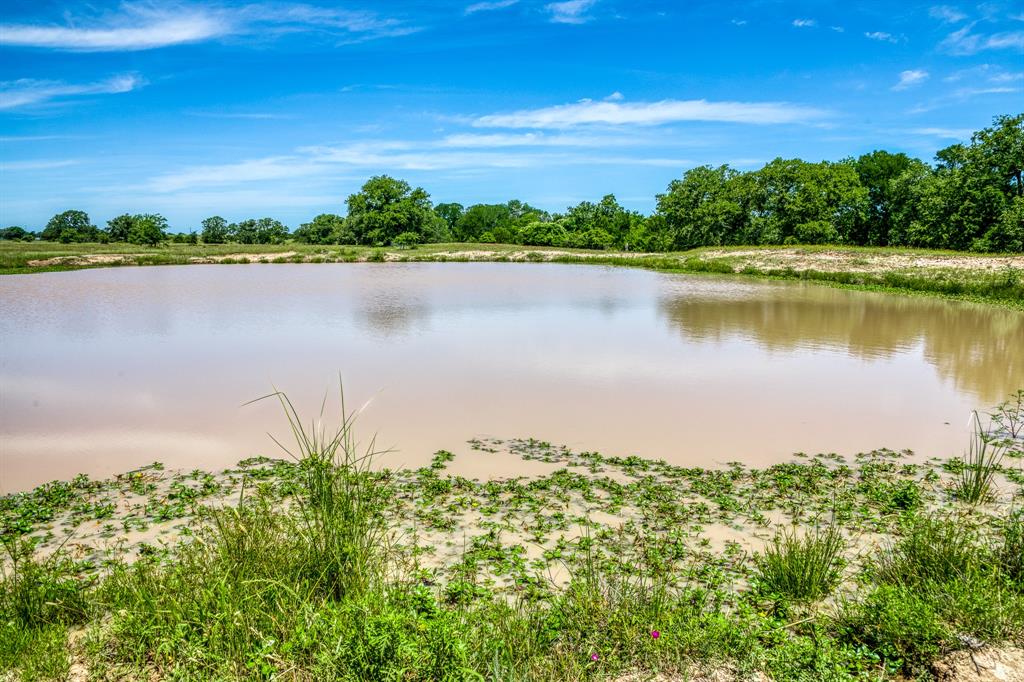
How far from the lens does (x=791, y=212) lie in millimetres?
58375

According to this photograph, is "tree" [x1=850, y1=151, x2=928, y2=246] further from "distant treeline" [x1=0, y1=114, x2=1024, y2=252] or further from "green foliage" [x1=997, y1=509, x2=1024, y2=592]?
"green foliage" [x1=997, y1=509, x2=1024, y2=592]

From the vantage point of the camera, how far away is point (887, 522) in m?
5.72

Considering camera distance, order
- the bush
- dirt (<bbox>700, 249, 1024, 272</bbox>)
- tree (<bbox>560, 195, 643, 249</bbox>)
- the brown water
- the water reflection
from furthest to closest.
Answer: tree (<bbox>560, 195, 643, 249</bbox>)
dirt (<bbox>700, 249, 1024, 272</bbox>)
the water reflection
the brown water
the bush

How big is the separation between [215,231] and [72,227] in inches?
855

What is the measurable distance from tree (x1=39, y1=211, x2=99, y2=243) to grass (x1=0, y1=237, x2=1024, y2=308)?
112ft

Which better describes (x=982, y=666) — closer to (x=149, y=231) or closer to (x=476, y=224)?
(x=149, y=231)

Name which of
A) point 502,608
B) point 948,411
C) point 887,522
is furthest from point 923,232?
point 502,608

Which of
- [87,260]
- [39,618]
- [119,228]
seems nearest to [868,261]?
[39,618]

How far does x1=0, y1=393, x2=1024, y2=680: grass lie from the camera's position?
11.5 ft

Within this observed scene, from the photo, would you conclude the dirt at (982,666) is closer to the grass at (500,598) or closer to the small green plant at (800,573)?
the grass at (500,598)

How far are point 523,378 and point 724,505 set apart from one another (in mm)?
5994

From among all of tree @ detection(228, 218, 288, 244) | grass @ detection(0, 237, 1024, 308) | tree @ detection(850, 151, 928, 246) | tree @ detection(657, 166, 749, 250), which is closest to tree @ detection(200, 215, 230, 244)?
tree @ detection(228, 218, 288, 244)

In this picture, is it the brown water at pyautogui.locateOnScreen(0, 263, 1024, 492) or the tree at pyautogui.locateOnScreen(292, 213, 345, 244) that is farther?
the tree at pyautogui.locateOnScreen(292, 213, 345, 244)

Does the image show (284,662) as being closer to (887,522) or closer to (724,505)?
(724,505)
